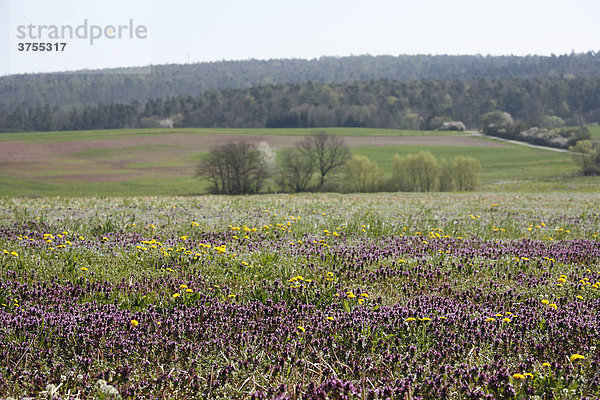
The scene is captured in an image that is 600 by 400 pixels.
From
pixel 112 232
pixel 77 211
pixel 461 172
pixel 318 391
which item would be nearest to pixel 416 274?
pixel 318 391

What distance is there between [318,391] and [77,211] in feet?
39.6

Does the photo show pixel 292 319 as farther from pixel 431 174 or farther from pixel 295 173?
pixel 431 174

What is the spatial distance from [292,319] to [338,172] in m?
75.2

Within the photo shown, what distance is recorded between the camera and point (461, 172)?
77.9 meters

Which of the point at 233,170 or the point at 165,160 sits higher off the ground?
the point at 233,170

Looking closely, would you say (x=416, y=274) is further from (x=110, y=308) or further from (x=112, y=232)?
(x=112, y=232)

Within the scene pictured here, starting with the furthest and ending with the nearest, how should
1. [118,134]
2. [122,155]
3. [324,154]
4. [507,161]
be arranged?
1. [118,134]
2. [507,161]
3. [122,155]
4. [324,154]

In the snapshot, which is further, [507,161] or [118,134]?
[118,134]

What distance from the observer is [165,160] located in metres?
106

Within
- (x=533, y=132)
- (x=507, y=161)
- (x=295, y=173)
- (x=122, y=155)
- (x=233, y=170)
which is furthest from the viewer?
(x=533, y=132)

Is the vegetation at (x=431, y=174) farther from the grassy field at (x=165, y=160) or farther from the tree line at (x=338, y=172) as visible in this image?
the grassy field at (x=165, y=160)

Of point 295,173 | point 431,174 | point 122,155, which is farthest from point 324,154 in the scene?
point 122,155

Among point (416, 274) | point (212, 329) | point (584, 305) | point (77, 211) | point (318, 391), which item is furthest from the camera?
point (77, 211)

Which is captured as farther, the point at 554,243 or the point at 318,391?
the point at 554,243
